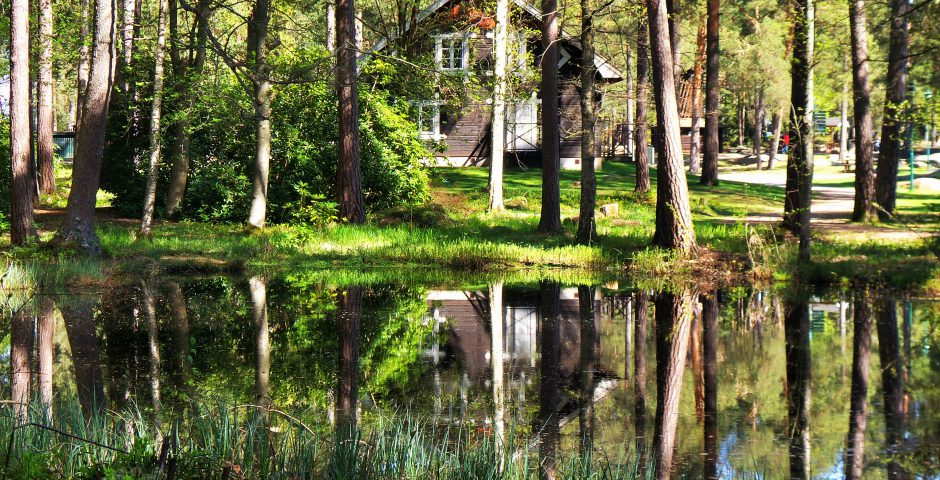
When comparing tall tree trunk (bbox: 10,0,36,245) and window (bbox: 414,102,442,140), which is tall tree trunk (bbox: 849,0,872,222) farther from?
tall tree trunk (bbox: 10,0,36,245)

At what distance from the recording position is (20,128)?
67.6 ft

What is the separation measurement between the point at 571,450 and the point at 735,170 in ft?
164

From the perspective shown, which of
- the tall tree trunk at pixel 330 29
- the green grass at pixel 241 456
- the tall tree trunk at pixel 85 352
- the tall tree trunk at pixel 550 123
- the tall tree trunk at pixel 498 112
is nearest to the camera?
the green grass at pixel 241 456

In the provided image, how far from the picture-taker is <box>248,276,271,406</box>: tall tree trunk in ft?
33.2

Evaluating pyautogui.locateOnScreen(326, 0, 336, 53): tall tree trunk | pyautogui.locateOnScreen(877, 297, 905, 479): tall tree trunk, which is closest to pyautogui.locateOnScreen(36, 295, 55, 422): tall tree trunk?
pyautogui.locateOnScreen(877, 297, 905, 479): tall tree trunk

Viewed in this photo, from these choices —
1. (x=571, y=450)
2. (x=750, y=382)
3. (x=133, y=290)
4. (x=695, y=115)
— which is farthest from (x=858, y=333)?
(x=695, y=115)

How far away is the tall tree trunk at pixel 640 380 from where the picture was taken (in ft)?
26.7

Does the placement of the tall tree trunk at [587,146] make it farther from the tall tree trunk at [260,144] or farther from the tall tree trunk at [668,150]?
the tall tree trunk at [260,144]

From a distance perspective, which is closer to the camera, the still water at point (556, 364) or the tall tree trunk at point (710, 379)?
the tall tree trunk at point (710, 379)

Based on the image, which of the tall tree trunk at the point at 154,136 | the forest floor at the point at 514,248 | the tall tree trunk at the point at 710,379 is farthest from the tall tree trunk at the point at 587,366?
the tall tree trunk at the point at 154,136

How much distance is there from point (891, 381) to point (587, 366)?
3.26 meters

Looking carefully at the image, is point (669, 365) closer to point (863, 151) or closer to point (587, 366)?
point (587, 366)

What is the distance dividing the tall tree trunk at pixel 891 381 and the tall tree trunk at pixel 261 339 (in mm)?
5295

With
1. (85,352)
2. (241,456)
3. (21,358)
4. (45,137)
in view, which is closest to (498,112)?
(45,137)
